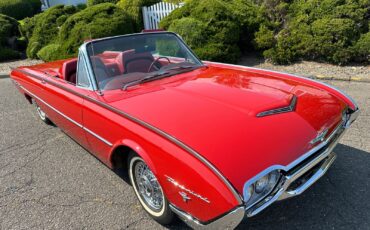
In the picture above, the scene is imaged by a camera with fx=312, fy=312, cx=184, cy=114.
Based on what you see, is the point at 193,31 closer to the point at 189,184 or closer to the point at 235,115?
the point at 235,115

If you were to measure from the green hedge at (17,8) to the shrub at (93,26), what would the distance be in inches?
546

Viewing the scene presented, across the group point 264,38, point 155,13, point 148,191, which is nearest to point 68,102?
point 148,191

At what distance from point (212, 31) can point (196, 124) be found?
572cm

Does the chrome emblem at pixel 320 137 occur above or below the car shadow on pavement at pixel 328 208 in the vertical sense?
above

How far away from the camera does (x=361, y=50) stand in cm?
646

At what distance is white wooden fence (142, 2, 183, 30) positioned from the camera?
9.91 metres

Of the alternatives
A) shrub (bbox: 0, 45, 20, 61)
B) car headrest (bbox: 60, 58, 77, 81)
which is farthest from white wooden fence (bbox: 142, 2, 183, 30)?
car headrest (bbox: 60, 58, 77, 81)

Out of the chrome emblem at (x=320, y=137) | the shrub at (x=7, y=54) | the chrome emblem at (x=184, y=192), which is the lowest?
the shrub at (x=7, y=54)

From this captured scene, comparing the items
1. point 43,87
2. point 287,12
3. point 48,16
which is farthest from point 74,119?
point 48,16

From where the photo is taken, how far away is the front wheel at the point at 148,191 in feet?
8.15

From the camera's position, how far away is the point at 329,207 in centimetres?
A: 260

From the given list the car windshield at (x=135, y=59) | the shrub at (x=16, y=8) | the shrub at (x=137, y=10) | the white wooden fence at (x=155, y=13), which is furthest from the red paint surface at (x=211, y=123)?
the shrub at (x=16, y=8)

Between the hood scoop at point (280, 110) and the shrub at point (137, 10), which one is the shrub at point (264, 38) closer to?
the shrub at point (137, 10)

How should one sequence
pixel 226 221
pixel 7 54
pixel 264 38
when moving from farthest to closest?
pixel 7 54, pixel 264 38, pixel 226 221
